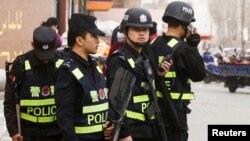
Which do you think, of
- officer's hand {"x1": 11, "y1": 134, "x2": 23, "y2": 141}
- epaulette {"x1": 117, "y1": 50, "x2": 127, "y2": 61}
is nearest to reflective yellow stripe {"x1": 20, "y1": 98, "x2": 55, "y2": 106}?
officer's hand {"x1": 11, "y1": 134, "x2": 23, "y2": 141}

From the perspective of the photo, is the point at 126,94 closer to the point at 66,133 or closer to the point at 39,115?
the point at 66,133

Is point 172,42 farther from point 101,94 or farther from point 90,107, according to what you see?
point 90,107

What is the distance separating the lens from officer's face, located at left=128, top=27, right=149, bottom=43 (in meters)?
5.79

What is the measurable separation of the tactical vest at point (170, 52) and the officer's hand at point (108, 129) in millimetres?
1175

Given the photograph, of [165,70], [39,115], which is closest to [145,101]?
[165,70]

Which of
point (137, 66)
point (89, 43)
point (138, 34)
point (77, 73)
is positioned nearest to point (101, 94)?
point (77, 73)

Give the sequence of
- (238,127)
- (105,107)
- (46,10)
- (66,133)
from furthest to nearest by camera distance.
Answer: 1. (46,10)
2. (238,127)
3. (105,107)
4. (66,133)

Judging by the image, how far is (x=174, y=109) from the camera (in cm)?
621

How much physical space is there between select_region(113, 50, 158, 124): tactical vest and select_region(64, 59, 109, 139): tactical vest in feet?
1.69

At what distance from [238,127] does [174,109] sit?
1633 mm

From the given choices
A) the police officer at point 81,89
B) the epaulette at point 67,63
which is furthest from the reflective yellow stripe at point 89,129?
the epaulette at point 67,63

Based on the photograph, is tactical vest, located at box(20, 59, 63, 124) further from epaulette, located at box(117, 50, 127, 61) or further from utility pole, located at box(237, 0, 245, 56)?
utility pole, located at box(237, 0, 245, 56)

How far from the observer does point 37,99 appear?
5.93 meters

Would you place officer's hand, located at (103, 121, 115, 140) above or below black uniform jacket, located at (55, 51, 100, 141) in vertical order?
below
